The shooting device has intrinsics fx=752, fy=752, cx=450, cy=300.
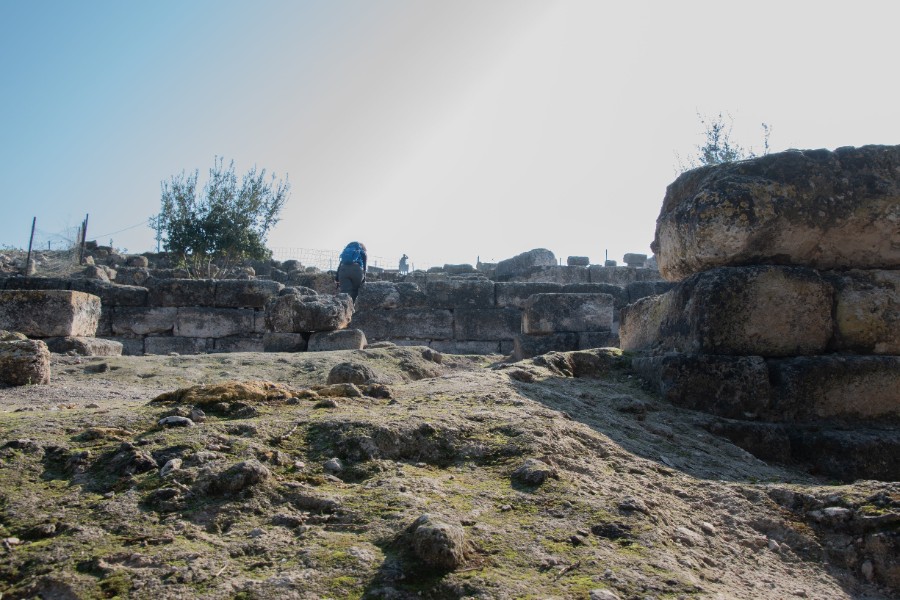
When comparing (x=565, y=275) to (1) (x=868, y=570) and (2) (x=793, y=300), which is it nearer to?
(2) (x=793, y=300)

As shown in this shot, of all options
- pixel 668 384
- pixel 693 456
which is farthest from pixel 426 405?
pixel 668 384

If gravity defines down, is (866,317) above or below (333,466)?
above

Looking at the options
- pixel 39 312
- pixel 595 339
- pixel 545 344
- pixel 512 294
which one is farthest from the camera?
pixel 512 294

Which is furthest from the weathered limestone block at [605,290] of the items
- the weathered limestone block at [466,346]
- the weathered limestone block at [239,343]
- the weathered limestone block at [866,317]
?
the weathered limestone block at [866,317]

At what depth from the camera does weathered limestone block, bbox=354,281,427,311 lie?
502 inches

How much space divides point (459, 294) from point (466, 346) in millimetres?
936

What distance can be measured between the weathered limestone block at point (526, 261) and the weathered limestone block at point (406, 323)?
8663 millimetres

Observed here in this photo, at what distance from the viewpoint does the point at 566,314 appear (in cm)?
1088

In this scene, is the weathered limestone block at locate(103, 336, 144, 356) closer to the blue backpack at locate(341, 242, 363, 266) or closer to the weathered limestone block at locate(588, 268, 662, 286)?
the blue backpack at locate(341, 242, 363, 266)

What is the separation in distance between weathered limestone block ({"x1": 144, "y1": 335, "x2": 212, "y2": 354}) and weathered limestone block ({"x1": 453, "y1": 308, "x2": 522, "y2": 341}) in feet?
13.9

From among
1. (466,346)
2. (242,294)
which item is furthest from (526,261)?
(242,294)

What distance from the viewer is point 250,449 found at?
2832 mm

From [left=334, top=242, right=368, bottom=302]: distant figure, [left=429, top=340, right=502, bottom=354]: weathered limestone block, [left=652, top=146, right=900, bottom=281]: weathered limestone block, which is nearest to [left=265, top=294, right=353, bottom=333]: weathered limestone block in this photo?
[left=429, top=340, right=502, bottom=354]: weathered limestone block

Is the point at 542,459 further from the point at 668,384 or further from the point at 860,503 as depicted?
the point at 668,384
